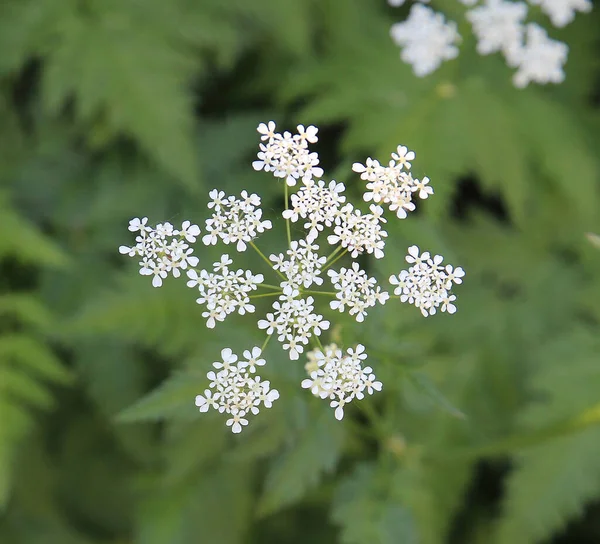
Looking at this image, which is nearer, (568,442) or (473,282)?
(568,442)

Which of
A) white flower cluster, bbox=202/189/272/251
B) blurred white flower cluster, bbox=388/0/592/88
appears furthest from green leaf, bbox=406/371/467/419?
blurred white flower cluster, bbox=388/0/592/88

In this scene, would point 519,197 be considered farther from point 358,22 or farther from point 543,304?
point 358,22

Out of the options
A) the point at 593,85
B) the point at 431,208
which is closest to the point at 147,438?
the point at 431,208

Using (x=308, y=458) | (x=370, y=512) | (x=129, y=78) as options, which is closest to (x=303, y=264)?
(x=308, y=458)

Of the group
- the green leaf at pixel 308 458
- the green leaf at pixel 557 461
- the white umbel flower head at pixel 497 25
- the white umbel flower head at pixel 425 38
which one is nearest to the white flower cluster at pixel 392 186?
the green leaf at pixel 308 458

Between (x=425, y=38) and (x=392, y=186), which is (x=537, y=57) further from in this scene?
(x=392, y=186)

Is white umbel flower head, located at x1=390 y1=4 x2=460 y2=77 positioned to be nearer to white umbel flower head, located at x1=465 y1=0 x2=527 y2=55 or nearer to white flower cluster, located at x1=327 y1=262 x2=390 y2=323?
white umbel flower head, located at x1=465 y1=0 x2=527 y2=55

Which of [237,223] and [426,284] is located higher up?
[237,223]
